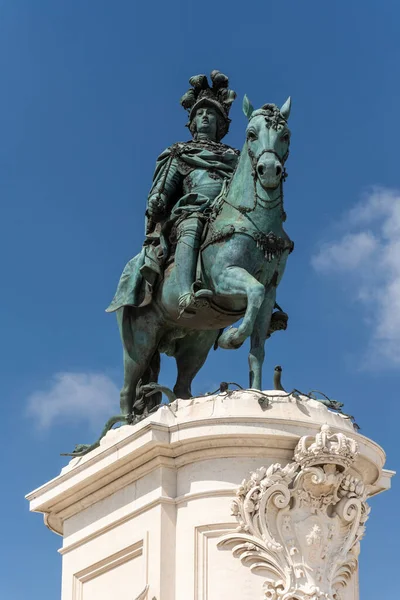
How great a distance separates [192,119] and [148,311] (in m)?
2.70

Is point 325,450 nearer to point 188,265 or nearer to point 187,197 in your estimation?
point 188,265

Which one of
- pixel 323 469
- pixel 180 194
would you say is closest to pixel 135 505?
pixel 323 469

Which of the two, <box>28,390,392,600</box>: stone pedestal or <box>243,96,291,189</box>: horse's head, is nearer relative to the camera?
<box>28,390,392,600</box>: stone pedestal

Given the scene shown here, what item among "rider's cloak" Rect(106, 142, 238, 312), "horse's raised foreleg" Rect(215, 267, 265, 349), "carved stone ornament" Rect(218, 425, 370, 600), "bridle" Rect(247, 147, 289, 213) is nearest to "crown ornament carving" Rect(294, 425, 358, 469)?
"carved stone ornament" Rect(218, 425, 370, 600)

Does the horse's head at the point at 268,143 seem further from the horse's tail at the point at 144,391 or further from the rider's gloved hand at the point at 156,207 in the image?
the horse's tail at the point at 144,391

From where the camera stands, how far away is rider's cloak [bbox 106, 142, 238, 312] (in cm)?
1744

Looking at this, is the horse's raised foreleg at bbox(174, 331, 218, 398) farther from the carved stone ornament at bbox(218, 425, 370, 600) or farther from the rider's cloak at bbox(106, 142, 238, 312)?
the carved stone ornament at bbox(218, 425, 370, 600)

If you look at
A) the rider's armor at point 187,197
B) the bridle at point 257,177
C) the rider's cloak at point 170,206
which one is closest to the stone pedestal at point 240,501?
the rider's armor at point 187,197

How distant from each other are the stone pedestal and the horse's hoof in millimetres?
771

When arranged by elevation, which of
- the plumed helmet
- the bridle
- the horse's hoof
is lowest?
the horse's hoof

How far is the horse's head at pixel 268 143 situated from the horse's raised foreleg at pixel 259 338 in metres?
1.34

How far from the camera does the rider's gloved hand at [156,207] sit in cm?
1778

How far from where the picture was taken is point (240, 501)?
14.9 meters

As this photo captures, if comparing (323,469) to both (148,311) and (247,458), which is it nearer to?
(247,458)
